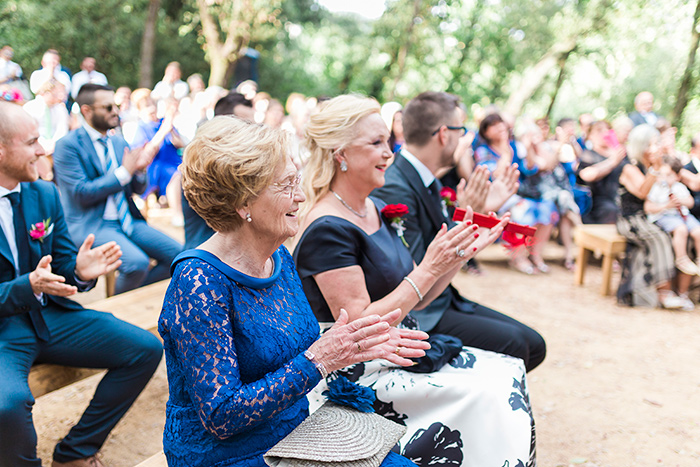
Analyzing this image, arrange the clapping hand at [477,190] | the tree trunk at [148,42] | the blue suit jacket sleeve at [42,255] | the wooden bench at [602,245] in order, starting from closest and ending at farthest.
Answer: the blue suit jacket sleeve at [42,255], the clapping hand at [477,190], the wooden bench at [602,245], the tree trunk at [148,42]

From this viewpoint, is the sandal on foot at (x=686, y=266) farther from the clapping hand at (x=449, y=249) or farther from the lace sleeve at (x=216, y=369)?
the lace sleeve at (x=216, y=369)

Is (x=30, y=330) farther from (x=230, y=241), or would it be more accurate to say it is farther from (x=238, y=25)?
(x=238, y=25)

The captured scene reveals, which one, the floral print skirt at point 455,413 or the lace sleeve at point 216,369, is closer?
the lace sleeve at point 216,369

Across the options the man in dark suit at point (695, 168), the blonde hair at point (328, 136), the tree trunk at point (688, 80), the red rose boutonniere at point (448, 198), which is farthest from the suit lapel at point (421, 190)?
the tree trunk at point (688, 80)

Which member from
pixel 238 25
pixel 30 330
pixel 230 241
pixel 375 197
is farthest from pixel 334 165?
pixel 238 25

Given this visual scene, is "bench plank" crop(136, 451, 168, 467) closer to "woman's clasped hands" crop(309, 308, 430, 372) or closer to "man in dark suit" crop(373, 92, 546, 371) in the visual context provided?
"woman's clasped hands" crop(309, 308, 430, 372)

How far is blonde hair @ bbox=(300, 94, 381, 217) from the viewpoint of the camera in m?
2.69

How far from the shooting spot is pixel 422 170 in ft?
11.0

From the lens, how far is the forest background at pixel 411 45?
15453 mm

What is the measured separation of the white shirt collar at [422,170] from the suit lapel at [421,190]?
0.02 m

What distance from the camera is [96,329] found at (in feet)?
8.64

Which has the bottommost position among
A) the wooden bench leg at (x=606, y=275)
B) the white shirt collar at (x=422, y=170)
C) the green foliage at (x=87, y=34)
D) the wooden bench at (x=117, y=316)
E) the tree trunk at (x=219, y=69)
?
the wooden bench leg at (x=606, y=275)

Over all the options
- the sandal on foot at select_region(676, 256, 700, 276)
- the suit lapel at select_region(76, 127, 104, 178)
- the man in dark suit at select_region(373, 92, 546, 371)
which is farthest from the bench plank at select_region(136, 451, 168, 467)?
the sandal on foot at select_region(676, 256, 700, 276)

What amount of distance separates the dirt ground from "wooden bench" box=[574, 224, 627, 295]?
0.32m
